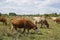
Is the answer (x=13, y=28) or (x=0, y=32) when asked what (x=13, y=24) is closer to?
(x=13, y=28)

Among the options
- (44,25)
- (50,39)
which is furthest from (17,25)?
(44,25)

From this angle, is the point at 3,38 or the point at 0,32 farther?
the point at 0,32

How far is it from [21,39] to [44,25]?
13.2 metres

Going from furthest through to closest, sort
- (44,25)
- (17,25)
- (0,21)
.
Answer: (0,21) < (44,25) < (17,25)

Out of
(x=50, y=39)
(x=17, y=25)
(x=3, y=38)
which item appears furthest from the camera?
(x=17, y=25)

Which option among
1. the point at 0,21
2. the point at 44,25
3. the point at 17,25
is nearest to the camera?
the point at 17,25

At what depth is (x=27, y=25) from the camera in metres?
16.4

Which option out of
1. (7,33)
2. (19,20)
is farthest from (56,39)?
(19,20)

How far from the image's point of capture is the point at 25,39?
39.1 ft

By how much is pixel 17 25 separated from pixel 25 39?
428 cm

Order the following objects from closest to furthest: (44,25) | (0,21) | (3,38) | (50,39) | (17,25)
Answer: (3,38)
(50,39)
(17,25)
(44,25)
(0,21)

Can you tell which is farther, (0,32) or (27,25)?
(27,25)

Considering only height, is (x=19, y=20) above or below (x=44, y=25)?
above

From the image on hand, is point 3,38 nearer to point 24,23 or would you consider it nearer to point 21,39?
point 21,39
